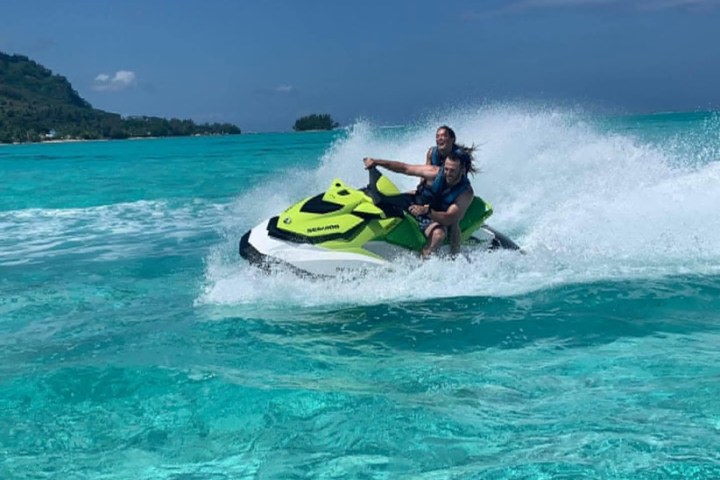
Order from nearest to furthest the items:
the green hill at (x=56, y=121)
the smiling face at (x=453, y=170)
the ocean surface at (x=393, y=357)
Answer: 1. the ocean surface at (x=393, y=357)
2. the smiling face at (x=453, y=170)
3. the green hill at (x=56, y=121)

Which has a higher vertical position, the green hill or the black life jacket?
the green hill

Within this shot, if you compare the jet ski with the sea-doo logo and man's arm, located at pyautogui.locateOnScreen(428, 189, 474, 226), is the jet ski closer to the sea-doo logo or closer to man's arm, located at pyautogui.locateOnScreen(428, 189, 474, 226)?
the sea-doo logo

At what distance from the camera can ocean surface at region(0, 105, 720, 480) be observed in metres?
3.67

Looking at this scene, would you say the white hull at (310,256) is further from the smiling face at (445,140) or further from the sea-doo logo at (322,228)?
the smiling face at (445,140)

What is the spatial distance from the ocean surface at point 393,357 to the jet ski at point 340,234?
0.16m

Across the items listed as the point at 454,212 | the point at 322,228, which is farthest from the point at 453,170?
the point at 322,228

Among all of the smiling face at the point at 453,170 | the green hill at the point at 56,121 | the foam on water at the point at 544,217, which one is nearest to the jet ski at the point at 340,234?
the foam on water at the point at 544,217

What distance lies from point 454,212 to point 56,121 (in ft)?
417

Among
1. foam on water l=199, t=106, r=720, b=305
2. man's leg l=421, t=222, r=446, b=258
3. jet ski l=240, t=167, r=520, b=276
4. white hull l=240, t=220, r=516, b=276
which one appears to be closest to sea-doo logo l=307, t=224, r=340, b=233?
jet ski l=240, t=167, r=520, b=276

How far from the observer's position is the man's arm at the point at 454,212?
21.9ft

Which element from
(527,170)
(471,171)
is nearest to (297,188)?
(527,170)

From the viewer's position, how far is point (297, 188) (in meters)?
15.1

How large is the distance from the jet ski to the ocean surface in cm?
16

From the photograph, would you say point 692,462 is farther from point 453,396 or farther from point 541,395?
point 453,396
